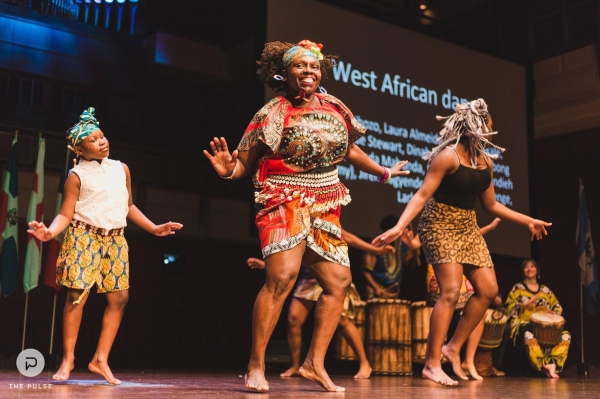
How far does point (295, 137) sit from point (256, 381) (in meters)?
1.07

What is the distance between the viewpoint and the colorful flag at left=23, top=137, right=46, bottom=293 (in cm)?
661

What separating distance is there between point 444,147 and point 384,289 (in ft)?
9.57

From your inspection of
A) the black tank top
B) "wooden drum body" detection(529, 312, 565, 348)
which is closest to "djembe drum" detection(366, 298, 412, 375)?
"wooden drum body" detection(529, 312, 565, 348)

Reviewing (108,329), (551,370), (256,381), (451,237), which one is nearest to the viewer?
(256,381)

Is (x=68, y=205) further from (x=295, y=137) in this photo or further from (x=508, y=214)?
(x=508, y=214)

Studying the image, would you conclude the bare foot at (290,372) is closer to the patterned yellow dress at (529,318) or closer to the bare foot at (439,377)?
the bare foot at (439,377)

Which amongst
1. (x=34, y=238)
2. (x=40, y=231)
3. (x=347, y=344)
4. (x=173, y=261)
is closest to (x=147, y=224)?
(x=40, y=231)

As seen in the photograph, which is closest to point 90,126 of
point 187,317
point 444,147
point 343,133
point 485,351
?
point 343,133

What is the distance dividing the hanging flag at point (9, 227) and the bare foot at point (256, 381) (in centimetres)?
431

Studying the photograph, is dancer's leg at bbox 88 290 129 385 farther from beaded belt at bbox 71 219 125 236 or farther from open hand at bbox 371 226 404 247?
open hand at bbox 371 226 404 247

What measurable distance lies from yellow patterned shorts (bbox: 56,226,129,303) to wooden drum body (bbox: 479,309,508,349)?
12.6 ft

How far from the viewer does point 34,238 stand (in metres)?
6.65

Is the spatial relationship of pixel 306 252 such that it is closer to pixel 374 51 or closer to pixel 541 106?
pixel 374 51

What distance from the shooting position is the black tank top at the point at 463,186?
13.7 feet
